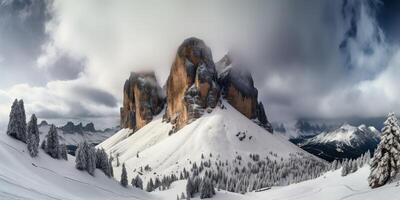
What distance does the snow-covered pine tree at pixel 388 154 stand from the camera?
58.1m

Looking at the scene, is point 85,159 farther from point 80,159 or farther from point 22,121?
point 22,121

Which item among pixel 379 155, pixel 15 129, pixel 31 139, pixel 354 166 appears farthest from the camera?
pixel 354 166

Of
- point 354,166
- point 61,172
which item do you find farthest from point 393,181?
point 61,172

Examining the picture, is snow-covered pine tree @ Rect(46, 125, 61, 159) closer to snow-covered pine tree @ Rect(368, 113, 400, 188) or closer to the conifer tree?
the conifer tree

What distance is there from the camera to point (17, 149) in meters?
83.9

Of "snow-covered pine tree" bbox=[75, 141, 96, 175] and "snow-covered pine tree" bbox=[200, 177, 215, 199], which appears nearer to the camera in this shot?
"snow-covered pine tree" bbox=[75, 141, 96, 175]

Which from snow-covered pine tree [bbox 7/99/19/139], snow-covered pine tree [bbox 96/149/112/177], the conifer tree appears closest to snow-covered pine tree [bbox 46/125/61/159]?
the conifer tree

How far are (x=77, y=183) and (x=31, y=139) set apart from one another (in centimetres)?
1720

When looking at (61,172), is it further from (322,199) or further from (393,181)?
(393,181)

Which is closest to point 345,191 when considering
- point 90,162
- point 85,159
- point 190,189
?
point 90,162

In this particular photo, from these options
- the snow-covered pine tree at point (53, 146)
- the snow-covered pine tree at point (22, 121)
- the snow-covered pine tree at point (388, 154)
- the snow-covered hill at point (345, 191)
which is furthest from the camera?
the snow-covered pine tree at point (53, 146)

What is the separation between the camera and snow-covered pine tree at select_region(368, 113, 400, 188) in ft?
191

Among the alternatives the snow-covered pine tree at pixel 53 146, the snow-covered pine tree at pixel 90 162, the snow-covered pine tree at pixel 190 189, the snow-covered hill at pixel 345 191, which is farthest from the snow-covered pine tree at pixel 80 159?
the snow-covered hill at pixel 345 191

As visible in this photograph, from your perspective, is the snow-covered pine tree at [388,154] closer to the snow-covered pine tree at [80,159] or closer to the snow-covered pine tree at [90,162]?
the snow-covered pine tree at [80,159]
